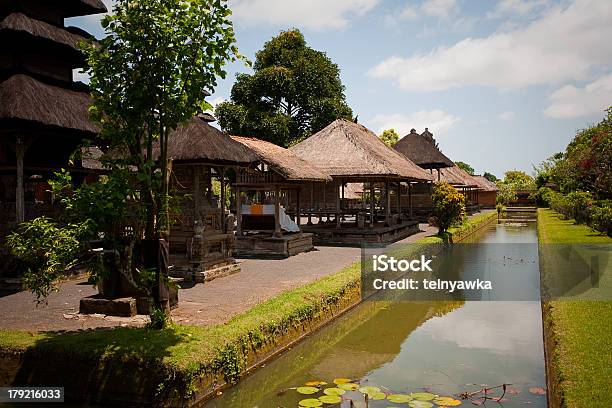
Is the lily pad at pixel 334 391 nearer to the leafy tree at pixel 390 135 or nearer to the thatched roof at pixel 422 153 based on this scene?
the thatched roof at pixel 422 153

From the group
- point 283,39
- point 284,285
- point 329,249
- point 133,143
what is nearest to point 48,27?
point 133,143

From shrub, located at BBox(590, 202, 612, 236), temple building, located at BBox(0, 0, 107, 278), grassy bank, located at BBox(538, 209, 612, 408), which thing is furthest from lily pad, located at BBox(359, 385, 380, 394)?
shrub, located at BBox(590, 202, 612, 236)

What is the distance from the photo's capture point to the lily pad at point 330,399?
6810mm

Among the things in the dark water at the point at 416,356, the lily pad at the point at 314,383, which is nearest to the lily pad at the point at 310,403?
the dark water at the point at 416,356

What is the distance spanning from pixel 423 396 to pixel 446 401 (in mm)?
318

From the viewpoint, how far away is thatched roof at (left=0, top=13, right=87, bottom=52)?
12.8 meters

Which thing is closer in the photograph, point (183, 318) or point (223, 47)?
point (223, 47)

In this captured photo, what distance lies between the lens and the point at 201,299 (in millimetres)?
10484

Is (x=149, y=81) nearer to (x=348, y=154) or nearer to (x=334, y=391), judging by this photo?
(x=334, y=391)

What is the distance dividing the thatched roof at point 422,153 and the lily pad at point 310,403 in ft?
109

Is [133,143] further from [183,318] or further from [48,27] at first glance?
[48,27]

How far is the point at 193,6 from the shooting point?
7.49 m

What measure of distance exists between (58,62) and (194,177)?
5.62m

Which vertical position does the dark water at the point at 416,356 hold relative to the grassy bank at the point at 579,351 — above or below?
below
